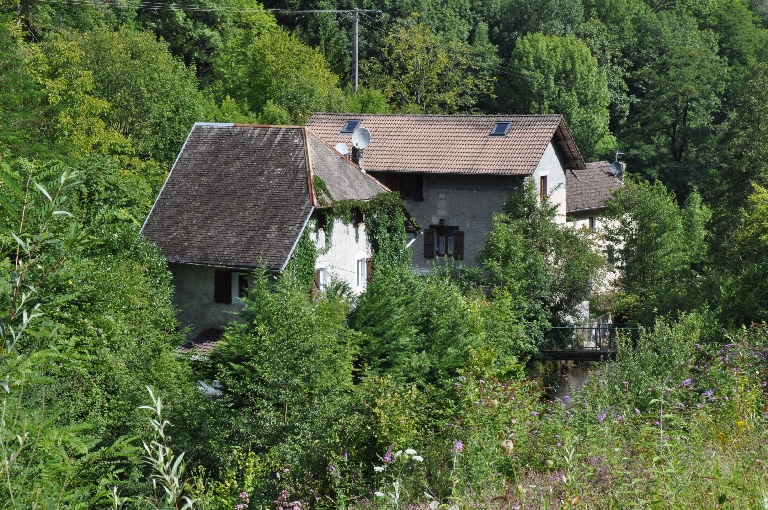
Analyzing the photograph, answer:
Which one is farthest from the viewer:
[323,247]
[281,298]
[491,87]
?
[491,87]

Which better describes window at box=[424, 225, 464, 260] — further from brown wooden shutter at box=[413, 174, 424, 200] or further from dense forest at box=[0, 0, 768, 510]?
dense forest at box=[0, 0, 768, 510]

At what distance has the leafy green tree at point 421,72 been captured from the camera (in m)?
52.7

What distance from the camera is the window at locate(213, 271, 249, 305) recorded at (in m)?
24.3

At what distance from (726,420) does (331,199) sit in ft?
59.6

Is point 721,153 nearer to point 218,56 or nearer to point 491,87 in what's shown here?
point 491,87

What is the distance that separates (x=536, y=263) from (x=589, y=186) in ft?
43.2

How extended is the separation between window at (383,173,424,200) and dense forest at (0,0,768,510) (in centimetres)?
328

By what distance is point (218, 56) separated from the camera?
51438 mm

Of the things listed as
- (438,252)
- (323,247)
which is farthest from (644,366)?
(438,252)

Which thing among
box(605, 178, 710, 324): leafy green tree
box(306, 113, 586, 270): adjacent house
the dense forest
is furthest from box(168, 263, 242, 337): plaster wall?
box(605, 178, 710, 324): leafy green tree

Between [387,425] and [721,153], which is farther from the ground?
[721,153]

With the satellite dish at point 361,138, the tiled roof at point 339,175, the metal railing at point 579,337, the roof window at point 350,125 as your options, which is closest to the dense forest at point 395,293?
the metal railing at point 579,337

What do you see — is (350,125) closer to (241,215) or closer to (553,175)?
(553,175)

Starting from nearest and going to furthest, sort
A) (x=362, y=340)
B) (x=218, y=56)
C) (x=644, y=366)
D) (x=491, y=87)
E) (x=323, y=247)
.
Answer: (x=644, y=366) → (x=362, y=340) → (x=323, y=247) → (x=218, y=56) → (x=491, y=87)
